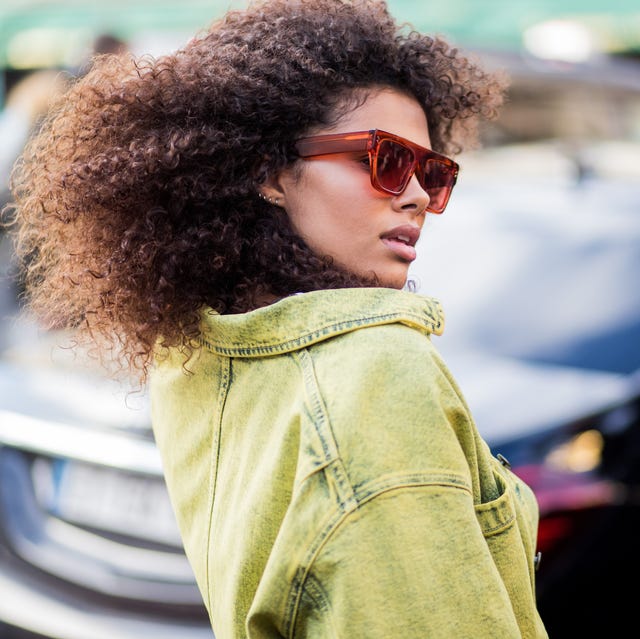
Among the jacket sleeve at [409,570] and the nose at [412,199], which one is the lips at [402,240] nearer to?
the nose at [412,199]

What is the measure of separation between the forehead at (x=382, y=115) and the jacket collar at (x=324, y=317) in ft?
0.89

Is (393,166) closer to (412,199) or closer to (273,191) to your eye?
(412,199)

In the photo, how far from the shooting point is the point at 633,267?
3088 millimetres

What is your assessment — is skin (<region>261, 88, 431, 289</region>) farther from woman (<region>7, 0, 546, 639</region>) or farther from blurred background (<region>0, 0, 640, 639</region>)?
blurred background (<region>0, 0, 640, 639</region>)

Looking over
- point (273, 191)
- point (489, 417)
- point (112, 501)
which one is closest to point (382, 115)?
point (273, 191)

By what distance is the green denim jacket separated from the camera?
3.33ft

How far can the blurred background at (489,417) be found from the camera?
242 centimetres

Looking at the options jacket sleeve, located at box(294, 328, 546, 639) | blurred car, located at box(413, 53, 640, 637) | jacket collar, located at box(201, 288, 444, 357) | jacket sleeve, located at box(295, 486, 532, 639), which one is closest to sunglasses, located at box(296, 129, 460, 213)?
jacket collar, located at box(201, 288, 444, 357)

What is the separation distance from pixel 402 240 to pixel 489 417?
1.24 meters

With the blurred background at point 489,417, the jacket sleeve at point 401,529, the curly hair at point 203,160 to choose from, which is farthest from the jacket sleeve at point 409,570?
the blurred background at point 489,417

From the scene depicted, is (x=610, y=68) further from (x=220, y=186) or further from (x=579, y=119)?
(x=220, y=186)

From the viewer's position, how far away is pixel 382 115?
1.34 m

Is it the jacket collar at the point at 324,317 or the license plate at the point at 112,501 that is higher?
the jacket collar at the point at 324,317

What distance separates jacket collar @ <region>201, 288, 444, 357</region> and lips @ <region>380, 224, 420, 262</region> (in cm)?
15
